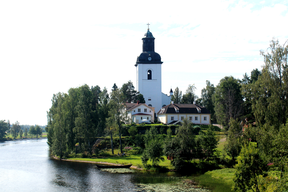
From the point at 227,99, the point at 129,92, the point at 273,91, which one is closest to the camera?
the point at 273,91

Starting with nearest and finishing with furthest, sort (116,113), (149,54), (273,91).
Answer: (273,91) < (116,113) < (149,54)

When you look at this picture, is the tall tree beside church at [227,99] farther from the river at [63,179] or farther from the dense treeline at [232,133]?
the river at [63,179]

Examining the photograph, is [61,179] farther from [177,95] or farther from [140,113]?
[177,95]

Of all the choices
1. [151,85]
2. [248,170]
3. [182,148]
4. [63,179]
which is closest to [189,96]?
[151,85]

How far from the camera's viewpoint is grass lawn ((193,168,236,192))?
95.3ft

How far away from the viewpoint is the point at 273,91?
1268 inches

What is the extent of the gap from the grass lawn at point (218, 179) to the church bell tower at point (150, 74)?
51908mm

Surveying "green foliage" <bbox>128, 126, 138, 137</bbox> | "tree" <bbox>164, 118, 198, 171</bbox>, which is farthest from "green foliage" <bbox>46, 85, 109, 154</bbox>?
"tree" <bbox>164, 118, 198, 171</bbox>

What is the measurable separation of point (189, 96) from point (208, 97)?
8097 millimetres

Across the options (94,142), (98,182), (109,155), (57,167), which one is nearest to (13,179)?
(57,167)

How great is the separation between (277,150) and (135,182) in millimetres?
16511

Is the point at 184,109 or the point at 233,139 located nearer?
the point at 233,139

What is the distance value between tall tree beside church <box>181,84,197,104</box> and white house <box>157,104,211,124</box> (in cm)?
2527

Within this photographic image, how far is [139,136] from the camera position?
55312 mm
